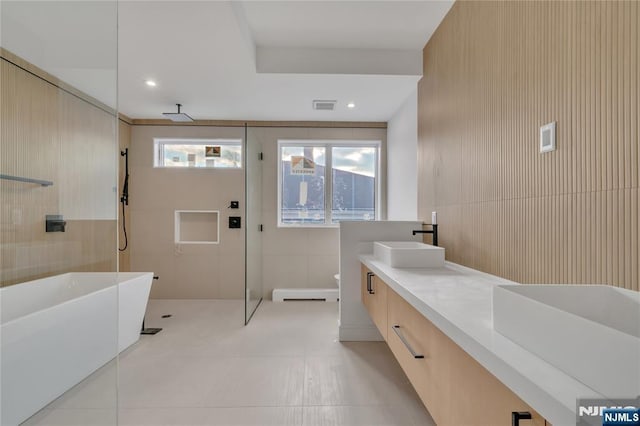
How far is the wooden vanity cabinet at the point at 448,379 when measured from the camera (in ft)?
2.16

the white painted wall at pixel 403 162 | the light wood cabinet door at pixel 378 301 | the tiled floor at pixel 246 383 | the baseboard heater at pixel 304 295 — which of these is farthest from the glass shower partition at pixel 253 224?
the white painted wall at pixel 403 162

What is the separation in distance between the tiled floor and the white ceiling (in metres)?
1.59

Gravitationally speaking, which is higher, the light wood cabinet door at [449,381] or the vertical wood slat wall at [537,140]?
the vertical wood slat wall at [537,140]

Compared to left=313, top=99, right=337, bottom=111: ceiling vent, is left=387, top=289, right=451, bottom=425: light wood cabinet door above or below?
below

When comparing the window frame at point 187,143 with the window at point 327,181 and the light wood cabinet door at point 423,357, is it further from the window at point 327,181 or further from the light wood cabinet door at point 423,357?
the light wood cabinet door at point 423,357

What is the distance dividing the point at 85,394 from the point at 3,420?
0.35 m

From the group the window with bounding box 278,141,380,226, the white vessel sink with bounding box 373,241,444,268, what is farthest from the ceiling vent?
the white vessel sink with bounding box 373,241,444,268

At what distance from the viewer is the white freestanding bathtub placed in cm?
119

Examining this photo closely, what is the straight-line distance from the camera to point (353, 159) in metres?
4.16

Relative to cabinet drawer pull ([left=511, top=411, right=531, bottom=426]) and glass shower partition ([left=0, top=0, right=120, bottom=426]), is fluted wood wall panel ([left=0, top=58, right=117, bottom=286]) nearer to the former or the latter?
glass shower partition ([left=0, top=0, right=120, bottom=426])

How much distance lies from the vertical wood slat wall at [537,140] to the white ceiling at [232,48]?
58 cm

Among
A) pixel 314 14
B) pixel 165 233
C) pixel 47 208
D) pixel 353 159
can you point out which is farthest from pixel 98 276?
pixel 353 159

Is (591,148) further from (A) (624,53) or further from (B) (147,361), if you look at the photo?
(B) (147,361)

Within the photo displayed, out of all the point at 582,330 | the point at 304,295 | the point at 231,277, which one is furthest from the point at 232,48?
the point at 304,295
